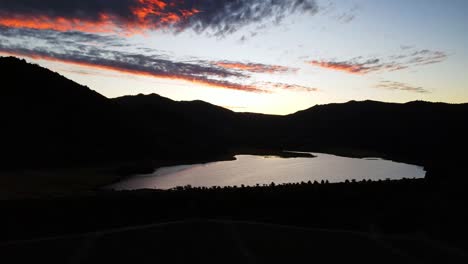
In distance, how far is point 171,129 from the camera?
11731 cm

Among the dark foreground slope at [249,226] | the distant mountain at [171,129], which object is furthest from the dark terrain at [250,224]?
the distant mountain at [171,129]

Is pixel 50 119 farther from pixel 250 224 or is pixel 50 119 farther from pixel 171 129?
pixel 250 224

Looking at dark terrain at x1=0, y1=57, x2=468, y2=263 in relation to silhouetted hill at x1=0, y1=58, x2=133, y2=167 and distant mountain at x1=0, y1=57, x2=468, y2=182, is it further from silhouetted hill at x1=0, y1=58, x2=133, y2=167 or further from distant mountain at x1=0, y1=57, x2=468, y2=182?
silhouetted hill at x1=0, y1=58, x2=133, y2=167

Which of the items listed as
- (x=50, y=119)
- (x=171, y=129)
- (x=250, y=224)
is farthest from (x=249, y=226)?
(x=171, y=129)

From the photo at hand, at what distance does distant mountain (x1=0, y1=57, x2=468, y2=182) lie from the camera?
64938mm

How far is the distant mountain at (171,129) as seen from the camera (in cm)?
Result: 6494

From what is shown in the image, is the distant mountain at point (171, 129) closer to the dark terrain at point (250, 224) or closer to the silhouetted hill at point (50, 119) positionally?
the silhouetted hill at point (50, 119)

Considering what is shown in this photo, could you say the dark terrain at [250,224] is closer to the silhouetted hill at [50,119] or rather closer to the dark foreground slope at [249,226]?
the dark foreground slope at [249,226]

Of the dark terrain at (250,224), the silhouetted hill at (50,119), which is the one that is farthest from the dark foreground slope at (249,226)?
the silhouetted hill at (50,119)

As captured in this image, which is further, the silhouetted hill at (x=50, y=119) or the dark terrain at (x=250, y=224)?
the silhouetted hill at (x=50, y=119)

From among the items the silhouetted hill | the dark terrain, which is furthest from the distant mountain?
the dark terrain

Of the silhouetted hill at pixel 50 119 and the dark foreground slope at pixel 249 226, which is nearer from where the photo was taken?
the dark foreground slope at pixel 249 226

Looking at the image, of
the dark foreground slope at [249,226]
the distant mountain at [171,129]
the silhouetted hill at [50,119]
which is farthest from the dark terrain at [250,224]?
the silhouetted hill at [50,119]

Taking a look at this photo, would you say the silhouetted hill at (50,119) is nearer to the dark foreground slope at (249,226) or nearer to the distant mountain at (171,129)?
the distant mountain at (171,129)
